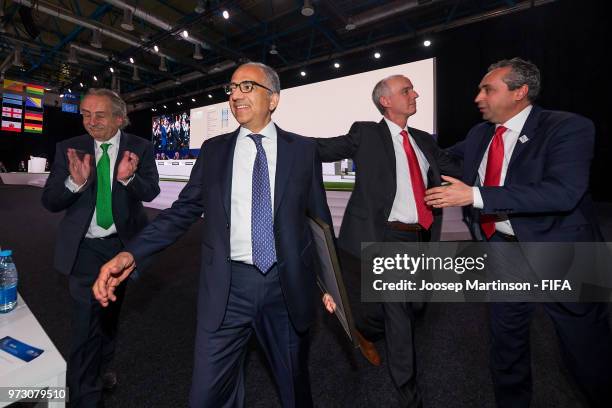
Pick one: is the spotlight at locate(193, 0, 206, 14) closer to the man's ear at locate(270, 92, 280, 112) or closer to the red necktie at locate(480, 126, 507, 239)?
the man's ear at locate(270, 92, 280, 112)

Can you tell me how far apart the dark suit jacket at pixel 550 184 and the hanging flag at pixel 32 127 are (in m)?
22.4

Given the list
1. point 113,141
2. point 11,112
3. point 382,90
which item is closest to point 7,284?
point 113,141

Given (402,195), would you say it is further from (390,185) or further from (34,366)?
(34,366)

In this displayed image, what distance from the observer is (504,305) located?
167cm

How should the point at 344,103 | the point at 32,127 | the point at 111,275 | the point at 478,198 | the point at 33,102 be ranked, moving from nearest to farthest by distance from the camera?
the point at 111,275
the point at 478,198
the point at 344,103
the point at 33,102
the point at 32,127

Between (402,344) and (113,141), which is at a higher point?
(113,141)

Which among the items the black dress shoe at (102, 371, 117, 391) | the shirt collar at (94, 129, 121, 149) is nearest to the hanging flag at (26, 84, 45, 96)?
the shirt collar at (94, 129, 121, 149)

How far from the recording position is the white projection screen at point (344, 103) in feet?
21.1

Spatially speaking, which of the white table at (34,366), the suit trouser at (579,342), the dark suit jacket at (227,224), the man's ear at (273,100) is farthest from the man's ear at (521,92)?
the white table at (34,366)

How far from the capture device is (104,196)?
1.77 m

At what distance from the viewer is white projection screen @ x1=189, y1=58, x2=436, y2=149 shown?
21.1ft

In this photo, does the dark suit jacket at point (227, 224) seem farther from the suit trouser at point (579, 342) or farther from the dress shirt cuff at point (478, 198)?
the suit trouser at point (579, 342)

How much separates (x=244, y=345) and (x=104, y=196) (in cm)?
121

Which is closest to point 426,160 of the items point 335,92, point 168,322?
point 168,322
